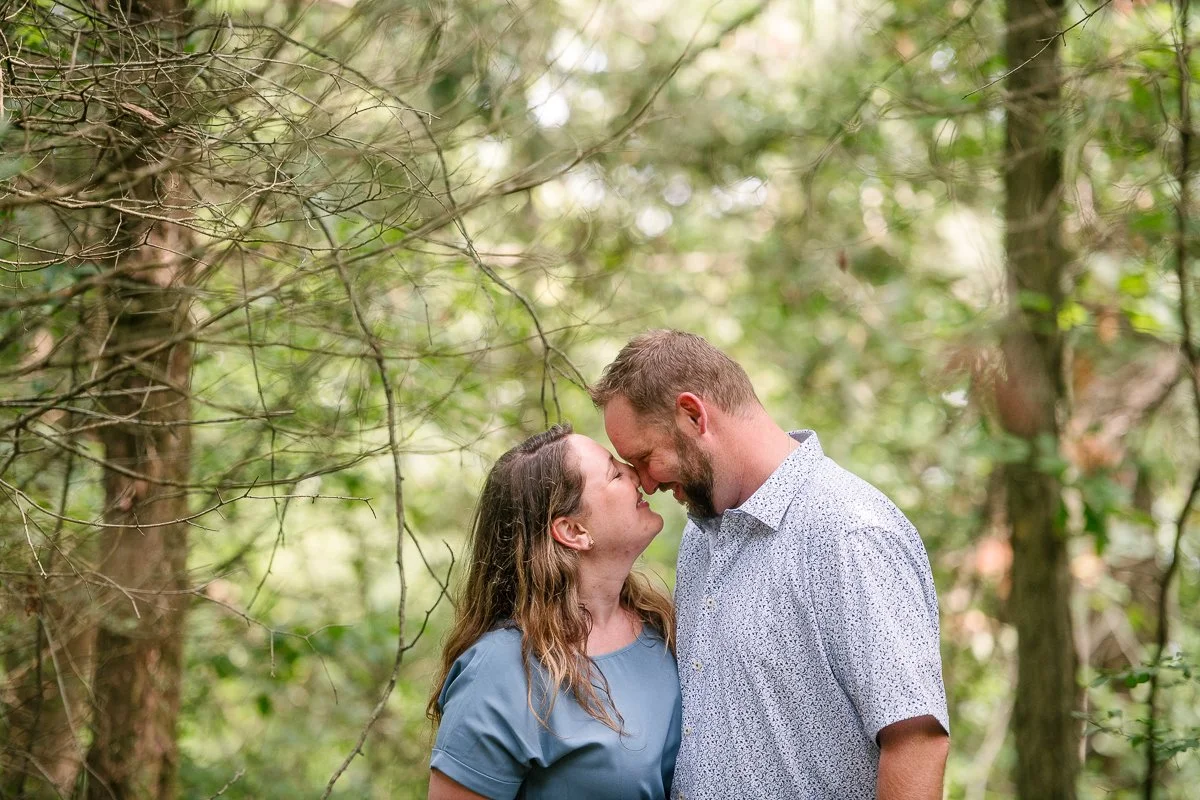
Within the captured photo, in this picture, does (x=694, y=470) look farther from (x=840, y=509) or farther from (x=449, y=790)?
(x=449, y=790)

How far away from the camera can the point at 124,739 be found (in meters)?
3.53

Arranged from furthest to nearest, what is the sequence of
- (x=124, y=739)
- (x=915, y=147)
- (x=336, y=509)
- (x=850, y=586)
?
(x=915, y=147), (x=336, y=509), (x=124, y=739), (x=850, y=586)

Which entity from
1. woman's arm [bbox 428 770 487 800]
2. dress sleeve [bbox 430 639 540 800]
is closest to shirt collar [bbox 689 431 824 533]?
dress sleeve [bbox 430 639 540 800]

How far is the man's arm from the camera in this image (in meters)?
1.98

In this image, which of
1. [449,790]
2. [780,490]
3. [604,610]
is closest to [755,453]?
[780,490]

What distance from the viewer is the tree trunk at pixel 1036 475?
447 cm

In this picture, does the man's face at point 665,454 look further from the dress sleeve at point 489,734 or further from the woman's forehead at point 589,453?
the dress sleeve at point 489,734

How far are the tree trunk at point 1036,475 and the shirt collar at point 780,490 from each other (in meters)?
2.41

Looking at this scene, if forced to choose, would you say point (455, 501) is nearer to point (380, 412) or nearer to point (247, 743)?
point (247, 743)

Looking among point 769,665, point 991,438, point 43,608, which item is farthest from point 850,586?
point 991,438

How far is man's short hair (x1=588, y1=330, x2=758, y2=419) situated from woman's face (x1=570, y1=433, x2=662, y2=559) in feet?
0.59

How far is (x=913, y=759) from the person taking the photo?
→ 1.99 m

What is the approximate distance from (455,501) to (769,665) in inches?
192

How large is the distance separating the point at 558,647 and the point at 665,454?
53cm
